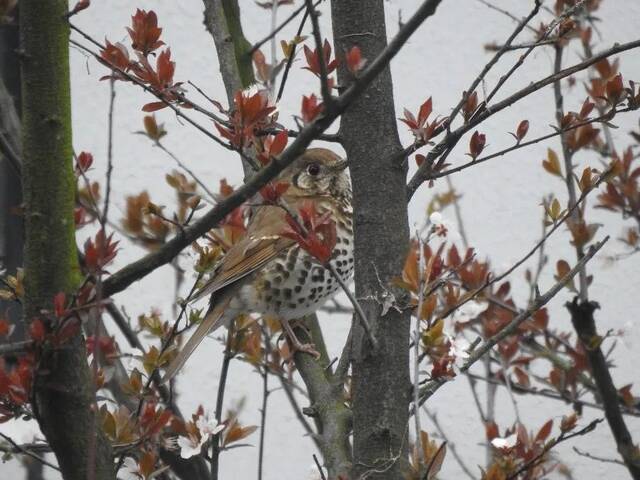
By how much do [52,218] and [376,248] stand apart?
1.67 ft

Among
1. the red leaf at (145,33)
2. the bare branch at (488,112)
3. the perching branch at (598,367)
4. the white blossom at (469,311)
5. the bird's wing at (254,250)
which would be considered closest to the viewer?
the bare branch at (488,112)

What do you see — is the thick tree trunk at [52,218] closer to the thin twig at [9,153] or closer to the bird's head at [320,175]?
the thin twig at [9,153]

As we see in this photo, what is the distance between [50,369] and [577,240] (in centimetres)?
118

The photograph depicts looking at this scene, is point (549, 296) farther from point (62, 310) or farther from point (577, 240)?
point (62, 310)

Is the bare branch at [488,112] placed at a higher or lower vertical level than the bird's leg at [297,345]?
lower

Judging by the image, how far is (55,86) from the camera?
137 centimetres

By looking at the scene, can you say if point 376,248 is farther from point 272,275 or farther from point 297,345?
point 272,275

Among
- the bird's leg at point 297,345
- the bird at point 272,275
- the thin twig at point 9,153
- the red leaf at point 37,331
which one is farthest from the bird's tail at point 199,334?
the red leaf at point 37,331

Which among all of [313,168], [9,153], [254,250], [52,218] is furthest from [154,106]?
[313,168]

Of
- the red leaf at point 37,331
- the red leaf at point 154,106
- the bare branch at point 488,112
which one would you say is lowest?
the red leaf at point 37,331

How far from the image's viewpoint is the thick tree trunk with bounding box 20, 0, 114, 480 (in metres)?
1.37

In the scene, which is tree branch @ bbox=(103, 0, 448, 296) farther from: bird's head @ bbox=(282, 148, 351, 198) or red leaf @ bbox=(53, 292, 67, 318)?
bird's head @ bbox=(282, 148, 351, 198)

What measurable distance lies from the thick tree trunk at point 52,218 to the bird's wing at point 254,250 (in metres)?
1.07

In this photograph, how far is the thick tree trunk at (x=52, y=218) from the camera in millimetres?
1367
